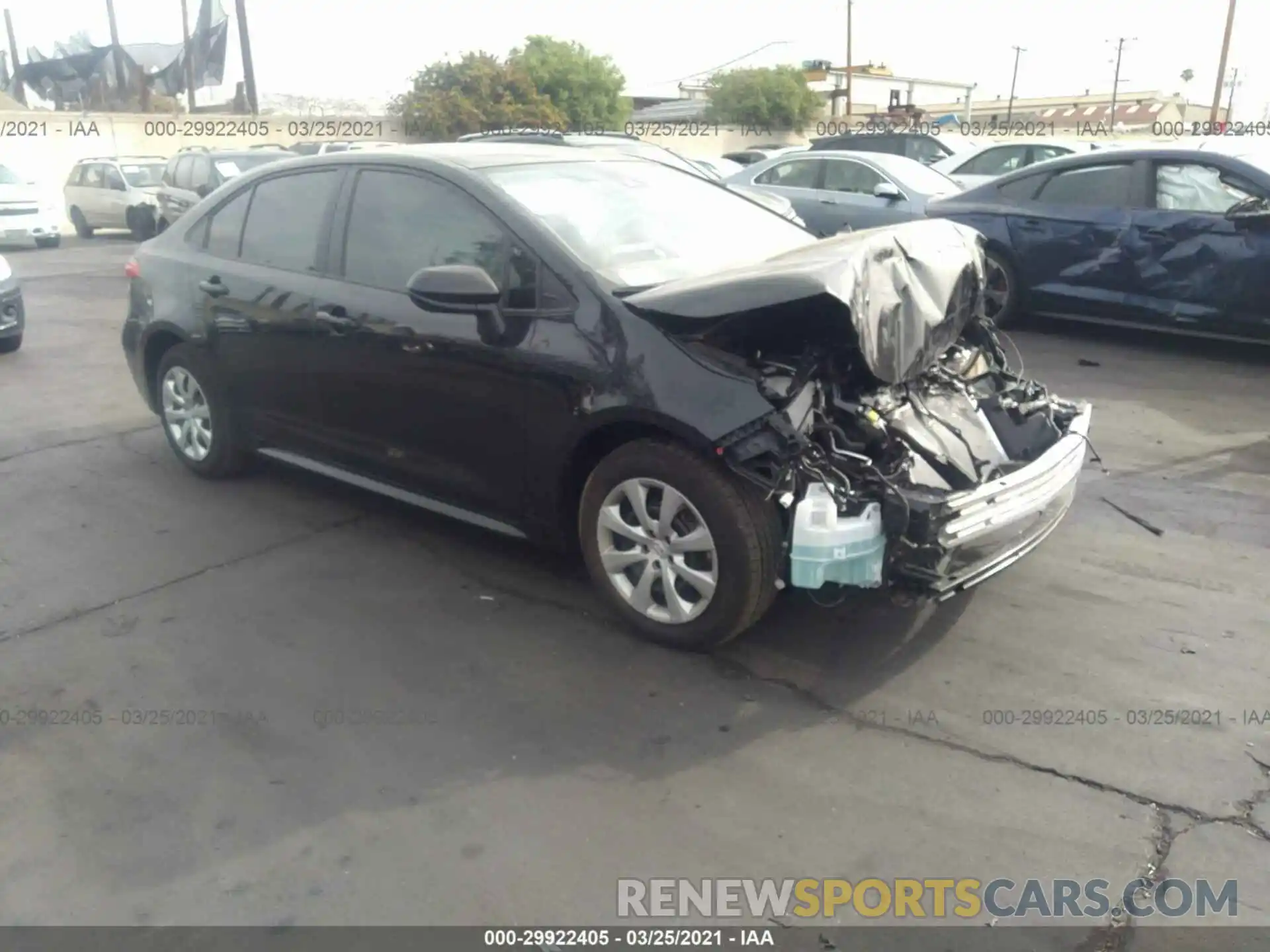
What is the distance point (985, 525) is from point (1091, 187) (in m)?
6.39

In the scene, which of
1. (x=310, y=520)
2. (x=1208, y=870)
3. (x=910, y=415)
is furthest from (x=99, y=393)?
(x=1208, y=870)

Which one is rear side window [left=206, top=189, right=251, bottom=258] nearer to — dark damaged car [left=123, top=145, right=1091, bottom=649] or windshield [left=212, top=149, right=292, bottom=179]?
dark damaged car [left=123, top=145, right=1091, bottom=649]

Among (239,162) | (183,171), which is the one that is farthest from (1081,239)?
(183,171)

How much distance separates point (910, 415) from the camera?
4.18 meters

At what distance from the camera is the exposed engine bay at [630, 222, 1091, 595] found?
362 centimetres

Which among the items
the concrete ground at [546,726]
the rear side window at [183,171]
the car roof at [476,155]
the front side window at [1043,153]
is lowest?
the concrete ground at [546,726]

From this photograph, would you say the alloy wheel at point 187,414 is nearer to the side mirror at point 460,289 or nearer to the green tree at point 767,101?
the side mirror at point 460,289

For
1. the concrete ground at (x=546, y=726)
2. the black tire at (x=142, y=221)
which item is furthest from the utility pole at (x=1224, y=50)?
the concrete ground at (x=546, y=726)

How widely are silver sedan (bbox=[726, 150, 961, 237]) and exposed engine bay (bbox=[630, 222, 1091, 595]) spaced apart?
7.26 meters

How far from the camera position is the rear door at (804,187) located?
39.1 feet

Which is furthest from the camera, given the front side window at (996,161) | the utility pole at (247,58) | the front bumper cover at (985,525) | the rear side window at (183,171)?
the utility pole at (247,58)

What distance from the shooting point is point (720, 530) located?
12.5 feet

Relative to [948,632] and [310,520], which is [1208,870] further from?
[310,520]

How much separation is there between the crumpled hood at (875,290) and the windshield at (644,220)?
228 millimetres
